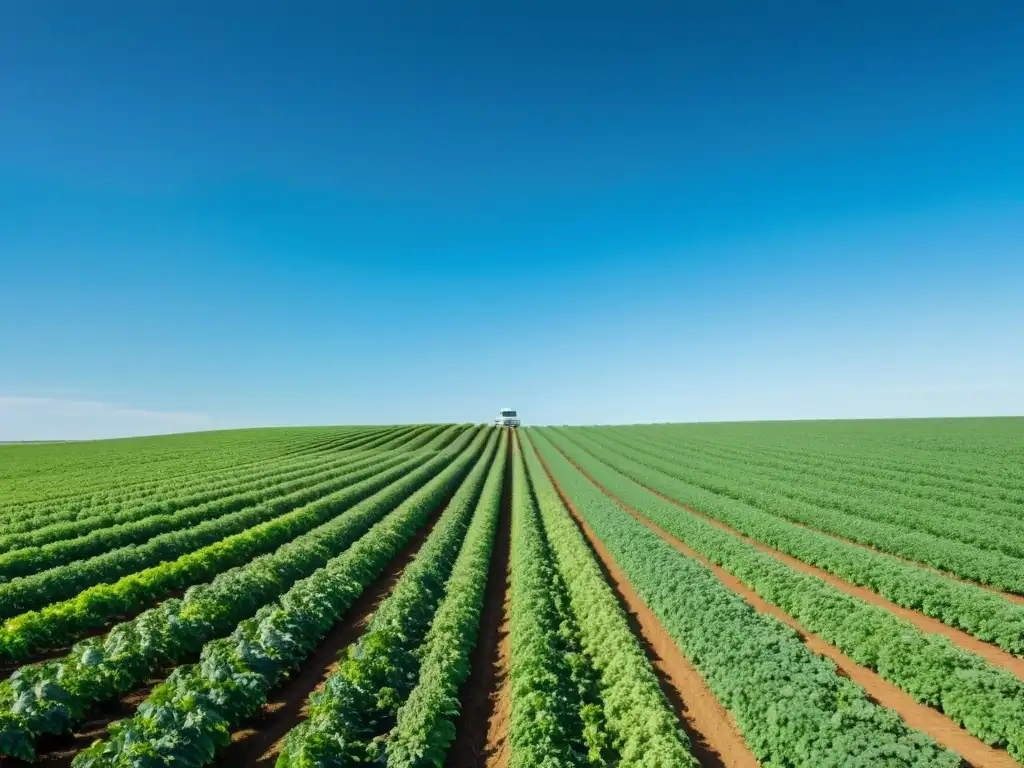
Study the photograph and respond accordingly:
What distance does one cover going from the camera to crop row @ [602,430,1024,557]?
66.3ft

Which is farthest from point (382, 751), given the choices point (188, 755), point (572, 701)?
point (572, 701)

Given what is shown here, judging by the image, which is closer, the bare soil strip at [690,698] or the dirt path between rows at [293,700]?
the dirt path between rows at [293,700]

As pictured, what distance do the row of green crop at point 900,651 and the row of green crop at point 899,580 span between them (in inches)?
97.0

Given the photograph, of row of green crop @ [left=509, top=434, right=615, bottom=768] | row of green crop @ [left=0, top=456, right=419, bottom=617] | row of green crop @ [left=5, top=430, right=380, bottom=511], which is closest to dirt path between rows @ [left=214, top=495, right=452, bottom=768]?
row of green crop @ [left=509, top=434, right=615, bottom=768]

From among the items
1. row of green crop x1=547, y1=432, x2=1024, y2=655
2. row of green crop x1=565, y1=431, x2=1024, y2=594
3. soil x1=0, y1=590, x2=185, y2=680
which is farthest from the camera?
row of green crop x1=565, y1=431, x2=1024, y2=594

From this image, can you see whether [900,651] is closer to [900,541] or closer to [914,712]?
[914,712]

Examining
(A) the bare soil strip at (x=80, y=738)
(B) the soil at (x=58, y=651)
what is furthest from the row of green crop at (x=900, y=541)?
(B) the soil at (x=58, y=651)

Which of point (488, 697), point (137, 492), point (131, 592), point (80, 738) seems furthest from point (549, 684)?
point (137, 492)

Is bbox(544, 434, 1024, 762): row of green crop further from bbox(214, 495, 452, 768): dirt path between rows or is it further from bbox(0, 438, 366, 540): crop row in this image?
bbox(0, 438, 366, 540): crop row

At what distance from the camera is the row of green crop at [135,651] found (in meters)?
8.41

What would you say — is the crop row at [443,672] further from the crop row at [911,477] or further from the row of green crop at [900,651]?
the crop row at [911,477]

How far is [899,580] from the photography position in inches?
611

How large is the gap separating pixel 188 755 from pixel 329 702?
6.97ft

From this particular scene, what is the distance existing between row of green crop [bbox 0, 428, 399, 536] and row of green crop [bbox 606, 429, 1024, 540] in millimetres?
35163
